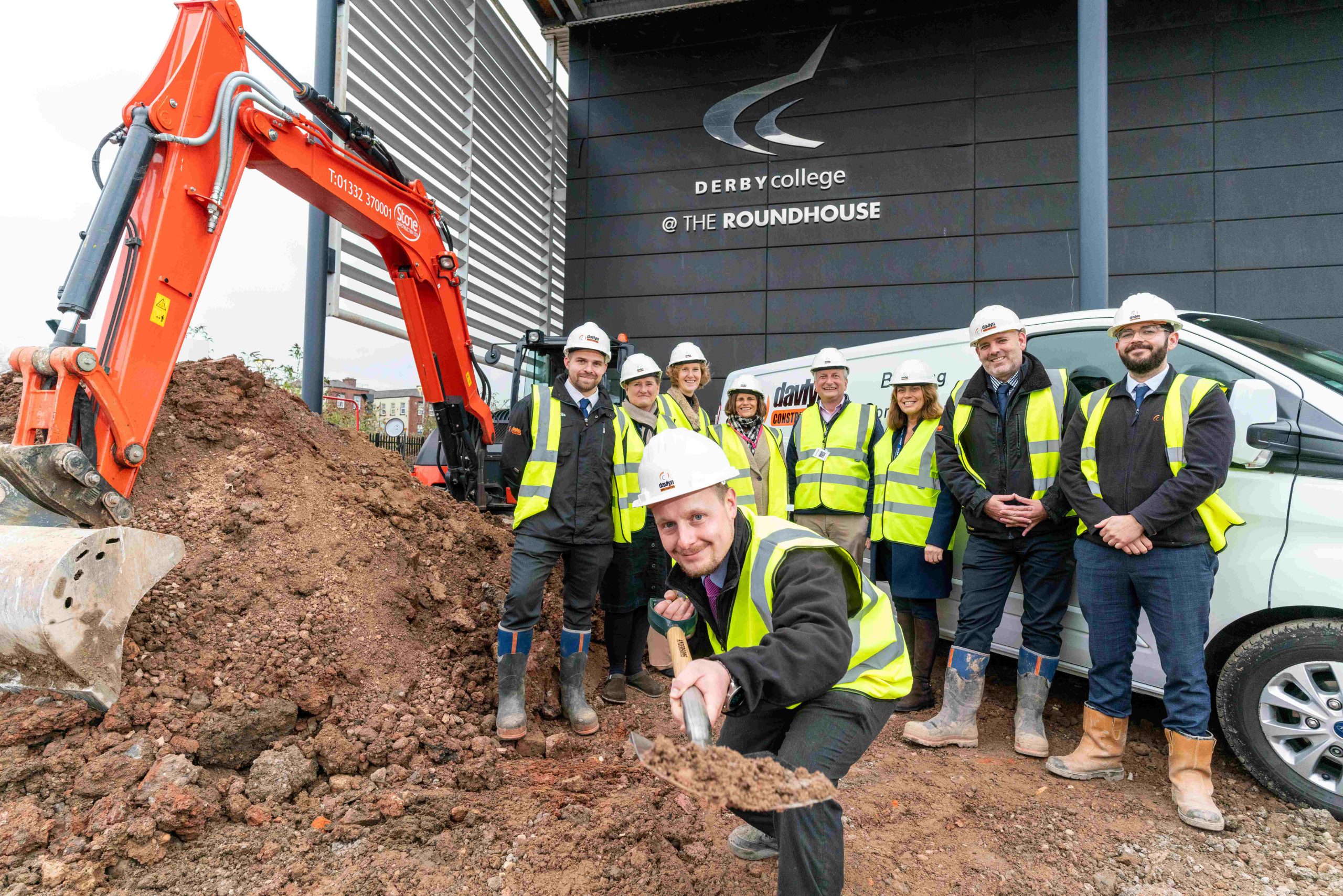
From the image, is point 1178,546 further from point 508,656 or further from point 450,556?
point 450,556

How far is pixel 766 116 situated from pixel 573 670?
10900 millimetres

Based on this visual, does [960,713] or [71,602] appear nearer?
[71,602]

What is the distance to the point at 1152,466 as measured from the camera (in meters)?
2.99

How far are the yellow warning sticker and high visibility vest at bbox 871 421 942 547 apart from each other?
3.92m

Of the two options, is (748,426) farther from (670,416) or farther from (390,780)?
(390,780)

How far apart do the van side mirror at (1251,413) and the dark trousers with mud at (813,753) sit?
2.09 meters

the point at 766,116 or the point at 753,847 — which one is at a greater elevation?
the point at 766,116

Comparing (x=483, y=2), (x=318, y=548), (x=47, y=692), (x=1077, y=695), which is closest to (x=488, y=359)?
(x=318, y=548)

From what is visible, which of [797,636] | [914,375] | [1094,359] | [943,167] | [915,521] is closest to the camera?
[797,636]

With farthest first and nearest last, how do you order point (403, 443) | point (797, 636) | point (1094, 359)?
point (403, 443) → point (1094, 359) → point (797, 636)

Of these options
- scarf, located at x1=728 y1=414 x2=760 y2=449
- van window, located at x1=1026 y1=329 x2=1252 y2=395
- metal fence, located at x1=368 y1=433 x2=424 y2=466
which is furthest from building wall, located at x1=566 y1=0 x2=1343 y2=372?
van window, located at x1=1026 y1=329 x2=1252 y2=395

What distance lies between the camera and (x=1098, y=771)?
3.20 m

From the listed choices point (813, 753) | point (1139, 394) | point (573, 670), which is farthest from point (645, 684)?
point (1139, 394)

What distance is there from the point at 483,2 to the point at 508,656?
1233 centimetres
